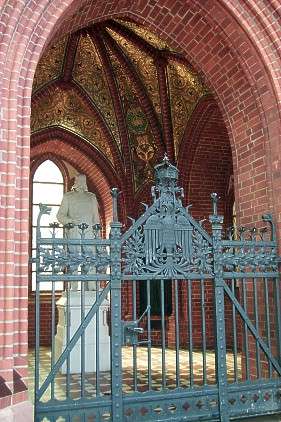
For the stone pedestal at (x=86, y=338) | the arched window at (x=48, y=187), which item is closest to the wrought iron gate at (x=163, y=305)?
the stone pedestal at (x=86, y=338)

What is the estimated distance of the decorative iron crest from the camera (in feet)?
17.1

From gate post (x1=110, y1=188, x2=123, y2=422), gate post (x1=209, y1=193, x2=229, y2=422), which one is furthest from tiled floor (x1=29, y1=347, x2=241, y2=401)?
gate post (x1=110, y1=188, x2=123, y2=422)

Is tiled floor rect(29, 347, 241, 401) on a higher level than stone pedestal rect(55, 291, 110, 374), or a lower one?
lower

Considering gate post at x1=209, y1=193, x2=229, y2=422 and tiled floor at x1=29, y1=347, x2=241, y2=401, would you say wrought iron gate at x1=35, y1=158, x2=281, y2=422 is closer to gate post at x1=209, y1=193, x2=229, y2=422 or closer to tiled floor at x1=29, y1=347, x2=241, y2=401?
gate post at x1=209, y1=193, x2=229, y2=422

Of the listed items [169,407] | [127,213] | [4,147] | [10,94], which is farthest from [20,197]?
[127,213]

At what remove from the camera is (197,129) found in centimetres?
1156

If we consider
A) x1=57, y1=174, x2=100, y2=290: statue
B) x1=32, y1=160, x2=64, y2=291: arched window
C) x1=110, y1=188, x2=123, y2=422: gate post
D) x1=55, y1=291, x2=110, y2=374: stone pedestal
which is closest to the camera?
x1=110, y1=188, x2=123, y2=422: gate post

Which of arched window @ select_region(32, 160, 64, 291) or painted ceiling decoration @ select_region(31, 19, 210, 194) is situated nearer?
painted ceiling decoration @ select_region(31, 19, 210, 194)

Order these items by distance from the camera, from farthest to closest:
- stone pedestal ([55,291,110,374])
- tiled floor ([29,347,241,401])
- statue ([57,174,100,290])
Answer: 1. statue ([57,174,100,290])
2. stone pedestal ([55,291,110,374])
3. tiled floor ([29,347,241,401])

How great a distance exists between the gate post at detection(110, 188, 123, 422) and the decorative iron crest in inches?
5.0

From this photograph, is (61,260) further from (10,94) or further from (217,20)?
(217,20)

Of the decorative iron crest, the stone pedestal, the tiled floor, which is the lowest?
the tiled floor

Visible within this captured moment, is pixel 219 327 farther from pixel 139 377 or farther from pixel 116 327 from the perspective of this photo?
pixel 139 377

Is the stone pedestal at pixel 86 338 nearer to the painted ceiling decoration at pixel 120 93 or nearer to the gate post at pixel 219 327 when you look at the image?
the gate post at pixel 219 327
